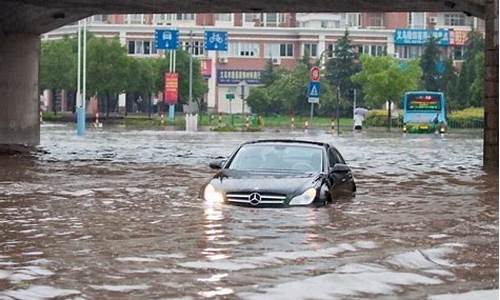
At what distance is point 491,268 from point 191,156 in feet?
75.6

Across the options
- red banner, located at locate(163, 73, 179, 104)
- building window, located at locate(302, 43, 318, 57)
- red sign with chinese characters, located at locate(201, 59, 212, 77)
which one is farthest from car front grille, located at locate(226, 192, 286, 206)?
building window, located at locate(302, 43, 318, 57)

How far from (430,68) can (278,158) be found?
276 ft

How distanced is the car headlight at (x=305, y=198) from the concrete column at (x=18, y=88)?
23.5 meters

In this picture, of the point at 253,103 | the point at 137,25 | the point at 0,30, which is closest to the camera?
the point at 0,30

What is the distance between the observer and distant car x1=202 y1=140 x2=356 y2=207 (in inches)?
578

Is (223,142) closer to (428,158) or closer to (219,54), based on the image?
(428,158)

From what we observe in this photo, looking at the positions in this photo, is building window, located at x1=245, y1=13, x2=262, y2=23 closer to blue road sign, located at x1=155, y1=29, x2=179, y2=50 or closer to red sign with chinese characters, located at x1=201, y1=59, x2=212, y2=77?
red sign with chinese characters, located at x1=201, y1=59, x2=212, y2=77

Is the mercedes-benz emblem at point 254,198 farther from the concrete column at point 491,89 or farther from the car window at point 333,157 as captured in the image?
the concrete column at point 491,89

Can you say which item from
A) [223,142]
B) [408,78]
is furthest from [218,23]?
[223,142]

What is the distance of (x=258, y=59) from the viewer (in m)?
110

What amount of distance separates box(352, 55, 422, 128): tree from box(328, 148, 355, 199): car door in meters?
63.6

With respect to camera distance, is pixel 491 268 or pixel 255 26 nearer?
pixel 491 268

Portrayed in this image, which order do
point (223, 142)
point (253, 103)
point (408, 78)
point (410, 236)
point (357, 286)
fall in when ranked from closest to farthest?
point (357, 286) < point (410, 236) < point (223, 142) < point (408, 78) < point (253, 103)

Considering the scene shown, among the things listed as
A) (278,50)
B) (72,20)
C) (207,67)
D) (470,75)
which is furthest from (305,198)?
(278,50)
